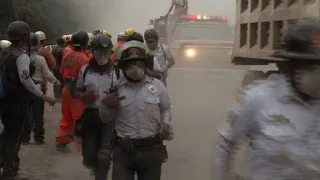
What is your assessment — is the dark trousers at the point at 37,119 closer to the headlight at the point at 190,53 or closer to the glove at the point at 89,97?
the glove at the point at 89,97

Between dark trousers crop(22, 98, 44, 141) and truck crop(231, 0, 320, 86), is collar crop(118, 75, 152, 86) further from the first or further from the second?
dark trousers crop(22, 98, 44, 141)

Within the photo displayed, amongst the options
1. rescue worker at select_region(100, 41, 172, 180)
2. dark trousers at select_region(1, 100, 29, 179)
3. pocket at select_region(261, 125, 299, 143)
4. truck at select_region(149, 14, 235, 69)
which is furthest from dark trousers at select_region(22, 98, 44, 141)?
truck at select_region(149, 14, 235, 69)

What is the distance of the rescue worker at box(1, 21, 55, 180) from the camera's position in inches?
251

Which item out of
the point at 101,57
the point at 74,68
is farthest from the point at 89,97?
the point at 74,68

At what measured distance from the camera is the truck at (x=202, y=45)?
59.6ft

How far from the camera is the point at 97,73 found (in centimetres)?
586

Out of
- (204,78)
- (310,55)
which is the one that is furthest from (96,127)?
(204,78)

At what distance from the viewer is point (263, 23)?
6.79 metres

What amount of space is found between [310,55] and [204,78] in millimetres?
15846

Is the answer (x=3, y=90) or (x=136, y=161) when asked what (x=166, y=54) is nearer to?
(x=3, y=90)

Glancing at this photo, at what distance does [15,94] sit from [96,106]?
1188 millimetres

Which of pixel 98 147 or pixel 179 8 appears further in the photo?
pixel 179 8

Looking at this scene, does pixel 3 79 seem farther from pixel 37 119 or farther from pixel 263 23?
pixel 263 23

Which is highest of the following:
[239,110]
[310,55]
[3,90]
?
[310,55]
